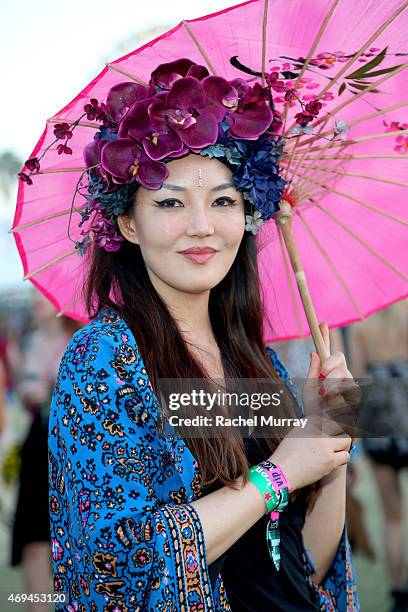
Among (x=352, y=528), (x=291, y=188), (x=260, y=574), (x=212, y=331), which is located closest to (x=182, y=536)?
(x=260, y=574)

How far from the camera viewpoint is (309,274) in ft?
9.27

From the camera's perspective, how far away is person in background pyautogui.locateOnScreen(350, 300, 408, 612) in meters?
4.97

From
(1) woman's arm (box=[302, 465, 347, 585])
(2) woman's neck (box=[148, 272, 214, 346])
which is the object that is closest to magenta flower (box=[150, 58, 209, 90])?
(2) woman's neck (box=[148, 272, 214, 346])

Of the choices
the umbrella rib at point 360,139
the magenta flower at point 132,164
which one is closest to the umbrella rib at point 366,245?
the umbrella rib at point 360,139

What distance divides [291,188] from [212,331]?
0.52 metres

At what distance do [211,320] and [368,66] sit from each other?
0.89 m

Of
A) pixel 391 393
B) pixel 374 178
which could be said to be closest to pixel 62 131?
pixel 374 178

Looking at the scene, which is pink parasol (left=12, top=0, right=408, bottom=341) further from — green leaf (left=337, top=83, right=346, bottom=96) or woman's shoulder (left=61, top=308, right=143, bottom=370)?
woman's shoulder (left=61, top=308, right=143, bottom=370)

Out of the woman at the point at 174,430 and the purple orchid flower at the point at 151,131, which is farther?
the purple orchid flower at the point at 151,131

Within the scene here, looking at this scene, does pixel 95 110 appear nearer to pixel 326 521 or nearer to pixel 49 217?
pixel 49 217

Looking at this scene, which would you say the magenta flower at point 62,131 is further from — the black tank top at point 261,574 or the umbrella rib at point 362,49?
the black tank top at point 261,574

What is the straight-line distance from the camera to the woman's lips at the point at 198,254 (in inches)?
84.5

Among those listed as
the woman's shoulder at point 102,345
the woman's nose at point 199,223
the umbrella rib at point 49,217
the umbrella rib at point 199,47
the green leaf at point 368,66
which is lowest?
the woman's shoulder at point 102,345

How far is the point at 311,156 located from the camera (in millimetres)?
2480
